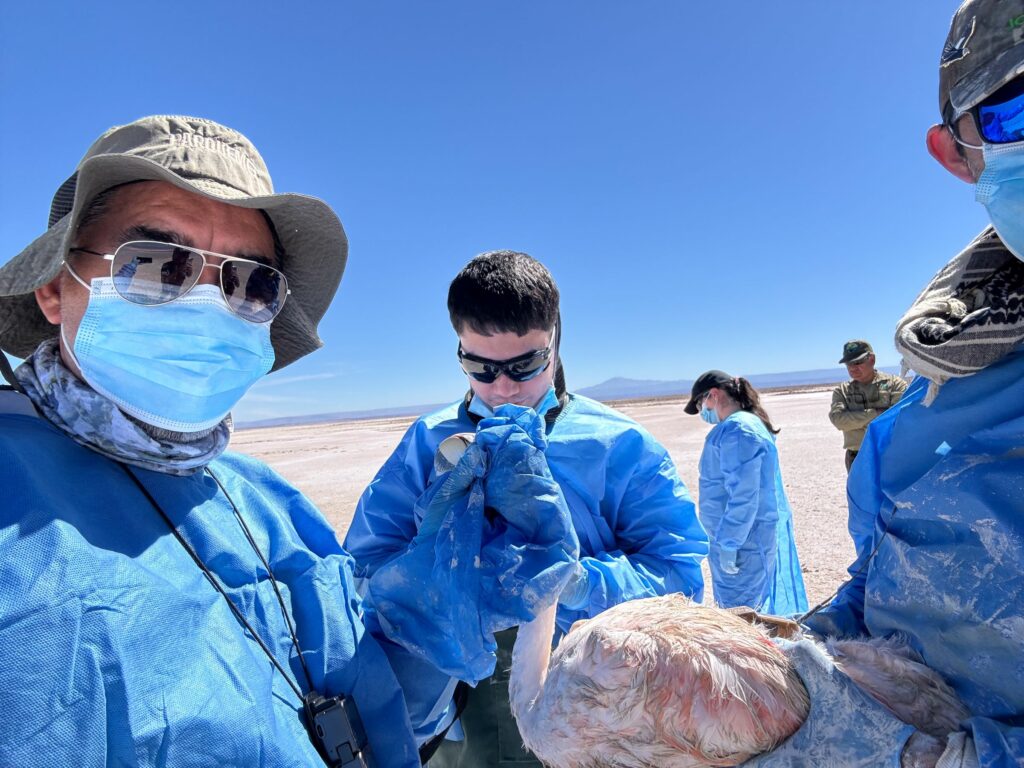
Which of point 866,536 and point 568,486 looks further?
point 568,486

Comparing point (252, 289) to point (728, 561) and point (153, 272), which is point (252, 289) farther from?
point (728, 561)

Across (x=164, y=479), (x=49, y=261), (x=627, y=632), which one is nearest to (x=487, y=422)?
(x=627, y=632)

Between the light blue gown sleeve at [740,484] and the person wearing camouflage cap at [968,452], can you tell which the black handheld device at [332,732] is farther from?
the light blue gown sleeve at [740,484]

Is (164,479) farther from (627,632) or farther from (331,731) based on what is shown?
(627,632)

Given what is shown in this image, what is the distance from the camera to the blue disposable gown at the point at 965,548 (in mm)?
978

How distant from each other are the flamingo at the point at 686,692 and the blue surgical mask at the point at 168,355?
112 centimetres

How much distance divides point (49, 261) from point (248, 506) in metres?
0.78

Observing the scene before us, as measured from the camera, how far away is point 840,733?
927mm

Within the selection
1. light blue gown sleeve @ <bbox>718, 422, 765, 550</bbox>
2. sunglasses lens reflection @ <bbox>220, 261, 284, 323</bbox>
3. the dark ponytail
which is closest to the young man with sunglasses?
sunglasses lens reflection @ <bbox>220, 261, 284, 323</bbox>

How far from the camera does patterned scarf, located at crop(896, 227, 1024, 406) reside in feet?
3.59

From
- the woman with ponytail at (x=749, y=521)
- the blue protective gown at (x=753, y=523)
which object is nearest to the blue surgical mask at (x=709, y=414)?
the woman with ponytail at (x=749, y=521)

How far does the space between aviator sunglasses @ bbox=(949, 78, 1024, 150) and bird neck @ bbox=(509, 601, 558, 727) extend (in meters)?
1.41

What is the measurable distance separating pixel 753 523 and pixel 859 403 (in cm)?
372

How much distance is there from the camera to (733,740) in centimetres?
95
